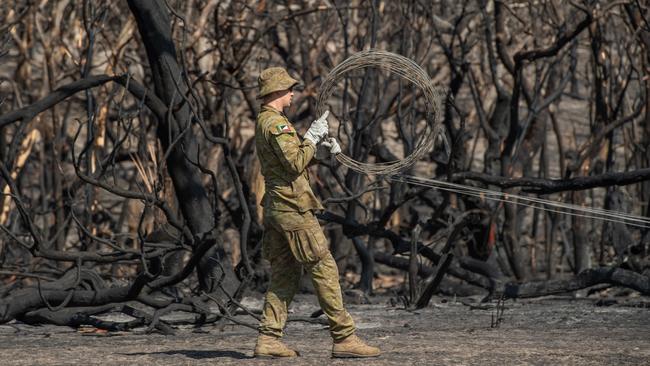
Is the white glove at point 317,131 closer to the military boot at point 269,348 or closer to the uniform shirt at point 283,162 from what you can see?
the uniform shirt at point 283,162

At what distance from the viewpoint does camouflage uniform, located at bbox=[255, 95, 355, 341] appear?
683 cm

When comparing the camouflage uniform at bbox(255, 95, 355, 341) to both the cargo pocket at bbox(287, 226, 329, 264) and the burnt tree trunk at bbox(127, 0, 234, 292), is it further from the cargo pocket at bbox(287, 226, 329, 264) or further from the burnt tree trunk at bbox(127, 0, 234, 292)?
the burnt tree trunk at bbox(127, 0, 234, 292)

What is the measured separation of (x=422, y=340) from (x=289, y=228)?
6.07 feet

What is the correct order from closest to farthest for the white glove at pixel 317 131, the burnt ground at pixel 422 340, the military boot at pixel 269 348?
the white glove at pixel 317 131, the military boot at pixel 269 348, the burnt ground at pixel 422 340

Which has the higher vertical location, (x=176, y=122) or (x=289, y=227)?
(x=176, y=122)

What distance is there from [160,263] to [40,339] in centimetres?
123

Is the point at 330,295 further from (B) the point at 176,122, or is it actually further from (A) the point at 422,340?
(B) the point at 176,122

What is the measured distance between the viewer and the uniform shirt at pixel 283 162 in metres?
6.80

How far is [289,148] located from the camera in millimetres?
6781

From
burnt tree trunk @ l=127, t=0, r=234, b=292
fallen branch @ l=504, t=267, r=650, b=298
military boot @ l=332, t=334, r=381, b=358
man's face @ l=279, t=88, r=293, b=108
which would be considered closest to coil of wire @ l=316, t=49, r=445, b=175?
man's face @ l=279, t=88, r=293, b=108

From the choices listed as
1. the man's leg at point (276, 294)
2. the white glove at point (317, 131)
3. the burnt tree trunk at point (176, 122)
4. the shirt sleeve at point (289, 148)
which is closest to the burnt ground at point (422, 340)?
the man's leg at point (276, 294)

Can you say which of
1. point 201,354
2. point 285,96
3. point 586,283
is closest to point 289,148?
point 285,96

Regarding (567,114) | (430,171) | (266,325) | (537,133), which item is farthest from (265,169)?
(567,114)

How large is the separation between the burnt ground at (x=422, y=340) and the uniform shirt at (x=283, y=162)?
93cm
